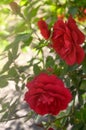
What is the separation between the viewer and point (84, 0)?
1.90 m

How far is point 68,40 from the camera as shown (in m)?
1.19

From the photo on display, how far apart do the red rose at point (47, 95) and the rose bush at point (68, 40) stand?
0.11 metres

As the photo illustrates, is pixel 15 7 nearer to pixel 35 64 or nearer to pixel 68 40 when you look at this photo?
pixel 35 64

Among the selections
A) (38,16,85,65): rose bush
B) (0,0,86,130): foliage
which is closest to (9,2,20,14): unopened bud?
(0,0,86,130): foliage

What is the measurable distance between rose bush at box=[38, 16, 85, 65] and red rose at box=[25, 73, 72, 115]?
0.36 ft

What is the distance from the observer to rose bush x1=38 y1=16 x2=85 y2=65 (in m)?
1.19

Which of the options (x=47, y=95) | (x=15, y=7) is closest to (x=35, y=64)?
(x=15, y=7)

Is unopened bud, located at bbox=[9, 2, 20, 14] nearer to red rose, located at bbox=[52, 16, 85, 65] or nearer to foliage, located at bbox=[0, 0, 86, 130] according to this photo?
foliage, located at bbox=[0, 0, 86, 130]

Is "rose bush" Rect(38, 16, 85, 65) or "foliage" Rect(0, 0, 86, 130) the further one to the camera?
"foliage" Rect(0, 0, 86, 130)

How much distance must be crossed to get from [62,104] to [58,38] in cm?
25

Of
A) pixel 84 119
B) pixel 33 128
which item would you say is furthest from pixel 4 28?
pixel 33 128

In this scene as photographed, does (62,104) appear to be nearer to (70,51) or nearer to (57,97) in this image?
(57,97)

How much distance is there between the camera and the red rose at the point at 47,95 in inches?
46.4

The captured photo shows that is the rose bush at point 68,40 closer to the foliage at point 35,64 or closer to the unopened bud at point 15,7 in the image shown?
the foliage at point 35,64
